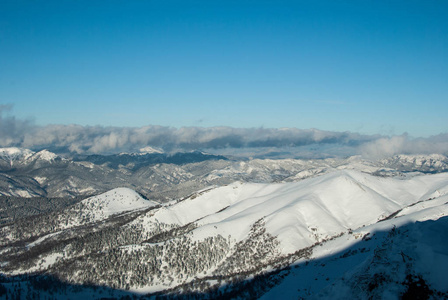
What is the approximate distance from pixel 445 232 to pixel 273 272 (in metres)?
130

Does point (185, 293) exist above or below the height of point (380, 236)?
below

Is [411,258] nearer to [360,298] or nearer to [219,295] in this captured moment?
[360,298]

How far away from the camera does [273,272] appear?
179 meters

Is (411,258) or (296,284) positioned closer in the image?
(411,258)

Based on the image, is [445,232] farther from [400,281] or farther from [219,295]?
[219,295]

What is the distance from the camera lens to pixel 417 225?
213 ft

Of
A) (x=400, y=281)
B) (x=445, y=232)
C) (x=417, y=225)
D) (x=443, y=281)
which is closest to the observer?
(x=443, y=281)

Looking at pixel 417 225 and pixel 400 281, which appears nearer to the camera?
pixel 400 281

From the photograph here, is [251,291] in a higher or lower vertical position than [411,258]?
lower

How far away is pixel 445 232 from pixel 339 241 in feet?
437

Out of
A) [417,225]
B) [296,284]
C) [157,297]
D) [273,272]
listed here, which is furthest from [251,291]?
[417,225]

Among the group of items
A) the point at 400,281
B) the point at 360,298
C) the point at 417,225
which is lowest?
the point at 360,298

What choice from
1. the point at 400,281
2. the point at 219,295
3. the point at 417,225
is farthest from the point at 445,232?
the point at 219,295

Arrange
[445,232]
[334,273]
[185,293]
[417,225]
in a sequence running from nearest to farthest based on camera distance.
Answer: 1. [445,232]
2. [417,225]
3. [334,273]
4. [185,293]
